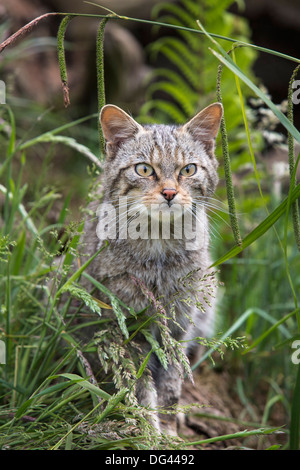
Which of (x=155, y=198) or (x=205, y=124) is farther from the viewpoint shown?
(x=205, y=124)

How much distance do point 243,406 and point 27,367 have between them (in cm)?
128

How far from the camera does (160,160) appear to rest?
1.98m

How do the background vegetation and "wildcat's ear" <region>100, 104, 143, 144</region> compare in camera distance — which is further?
"wildcat's ear" <region>100, 104, 143, 144</region>

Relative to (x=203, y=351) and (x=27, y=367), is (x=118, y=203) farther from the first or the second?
(x=203, y=351)

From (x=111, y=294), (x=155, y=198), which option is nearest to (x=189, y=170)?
(x=155, y=198)

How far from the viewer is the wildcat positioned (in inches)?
76.6

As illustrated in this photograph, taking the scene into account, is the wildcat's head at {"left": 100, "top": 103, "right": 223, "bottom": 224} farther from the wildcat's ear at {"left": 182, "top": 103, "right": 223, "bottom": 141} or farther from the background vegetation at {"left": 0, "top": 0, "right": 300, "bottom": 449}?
the background vegetation at {"left": 0, "top": 0, "right": 300, "bottom": 449}

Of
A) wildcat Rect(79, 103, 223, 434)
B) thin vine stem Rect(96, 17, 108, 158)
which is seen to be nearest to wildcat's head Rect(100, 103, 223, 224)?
wildcat Rect(79, 103, 223, 434)

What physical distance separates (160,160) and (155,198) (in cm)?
19
